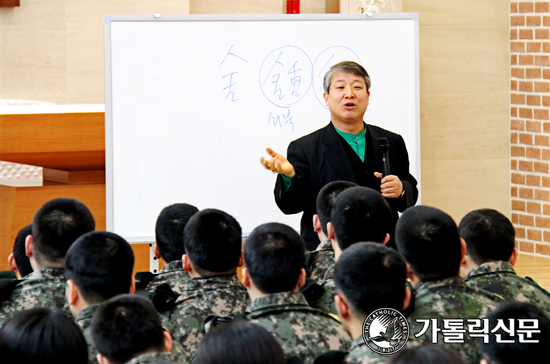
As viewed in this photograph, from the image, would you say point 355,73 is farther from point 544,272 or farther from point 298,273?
point 544,272

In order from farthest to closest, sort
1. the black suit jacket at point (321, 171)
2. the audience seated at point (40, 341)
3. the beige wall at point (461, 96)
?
the beige wall at point (461, 96) < the black suit jacket at point (321, 171) < the audience seated at point (40, 341)

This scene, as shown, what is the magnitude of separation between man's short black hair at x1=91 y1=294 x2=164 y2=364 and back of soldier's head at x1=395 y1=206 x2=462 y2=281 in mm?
815

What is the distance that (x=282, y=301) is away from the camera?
178cm

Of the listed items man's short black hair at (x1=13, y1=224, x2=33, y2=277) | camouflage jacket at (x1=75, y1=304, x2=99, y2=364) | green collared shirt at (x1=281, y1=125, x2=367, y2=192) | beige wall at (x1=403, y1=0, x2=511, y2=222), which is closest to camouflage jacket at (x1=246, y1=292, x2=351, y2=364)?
camouflage jacket at (x1=75, y1=304, x2=99, y2=364)

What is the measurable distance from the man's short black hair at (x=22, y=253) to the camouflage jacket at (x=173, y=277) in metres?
0.53

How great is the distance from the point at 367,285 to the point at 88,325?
778 millimetres

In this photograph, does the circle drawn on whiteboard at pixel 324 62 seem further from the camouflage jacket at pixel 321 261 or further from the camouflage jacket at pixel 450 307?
the camouflage jacket at pixel 450 307

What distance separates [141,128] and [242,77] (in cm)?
63

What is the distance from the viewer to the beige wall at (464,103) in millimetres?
5273

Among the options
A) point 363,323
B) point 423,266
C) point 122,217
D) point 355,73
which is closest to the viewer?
point 363,323

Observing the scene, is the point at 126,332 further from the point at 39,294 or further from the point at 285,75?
the point at 285,75

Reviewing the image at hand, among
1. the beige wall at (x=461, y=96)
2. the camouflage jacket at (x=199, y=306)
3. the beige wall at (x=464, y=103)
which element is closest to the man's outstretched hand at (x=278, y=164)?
the camouflage jacket at (x=199, y=306)

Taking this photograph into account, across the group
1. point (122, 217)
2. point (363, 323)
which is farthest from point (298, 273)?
point (122, 217)

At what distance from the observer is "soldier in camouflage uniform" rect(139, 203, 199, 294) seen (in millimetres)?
2369
